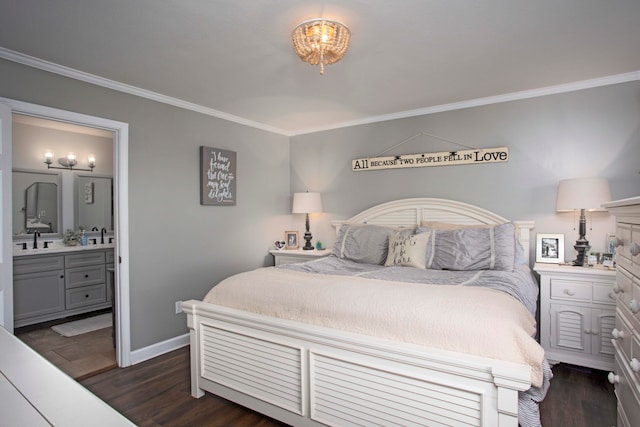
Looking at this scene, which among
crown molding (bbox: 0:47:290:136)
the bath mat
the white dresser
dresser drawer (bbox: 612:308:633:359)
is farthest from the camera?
the bath mat

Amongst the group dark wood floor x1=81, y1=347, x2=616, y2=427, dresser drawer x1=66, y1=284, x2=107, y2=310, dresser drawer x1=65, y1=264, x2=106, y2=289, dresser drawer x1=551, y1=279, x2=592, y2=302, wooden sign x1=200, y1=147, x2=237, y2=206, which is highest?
wooden sign x1=200, y1=147, x2=237, y2=206

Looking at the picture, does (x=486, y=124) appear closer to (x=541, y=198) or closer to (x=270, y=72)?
(x=541, y=198)

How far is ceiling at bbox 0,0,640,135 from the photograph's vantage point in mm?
1917

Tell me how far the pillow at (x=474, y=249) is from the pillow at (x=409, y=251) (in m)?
0.06

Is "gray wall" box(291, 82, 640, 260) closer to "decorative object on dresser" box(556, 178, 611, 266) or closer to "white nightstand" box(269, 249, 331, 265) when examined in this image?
"decorative object on dresser" box(556, 178, 611, 266)

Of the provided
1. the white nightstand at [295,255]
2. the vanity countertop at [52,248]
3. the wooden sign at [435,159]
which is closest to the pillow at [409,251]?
the wooden sign at [435,159]

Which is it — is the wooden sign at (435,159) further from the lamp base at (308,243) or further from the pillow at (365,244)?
the lamp base at (308,243)

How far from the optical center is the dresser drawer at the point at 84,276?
4.33 metres

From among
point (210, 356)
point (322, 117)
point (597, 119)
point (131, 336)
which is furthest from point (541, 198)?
point (131, 336)

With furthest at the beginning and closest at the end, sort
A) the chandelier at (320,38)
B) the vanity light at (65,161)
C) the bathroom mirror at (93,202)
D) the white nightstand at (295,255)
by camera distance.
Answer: the bathroom mirror at (93,202) → the vanity light at (65,161) → the white nightstand at (295,255) → the chandelier at (320,38)

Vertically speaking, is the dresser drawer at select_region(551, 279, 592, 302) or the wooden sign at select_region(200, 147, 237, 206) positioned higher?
the wooden sign at select_region(200, 147, 237, 206)

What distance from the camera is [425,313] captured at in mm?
1729

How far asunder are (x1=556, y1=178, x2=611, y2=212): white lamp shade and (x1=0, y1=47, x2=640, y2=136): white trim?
86 cm

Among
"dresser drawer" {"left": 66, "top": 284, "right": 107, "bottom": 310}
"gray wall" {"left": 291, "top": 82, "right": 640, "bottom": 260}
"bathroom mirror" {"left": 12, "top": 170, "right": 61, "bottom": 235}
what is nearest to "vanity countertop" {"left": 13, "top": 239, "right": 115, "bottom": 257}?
"bathroom mirror" {"left": 12, "top": 170, "right": 61, "bottom": 235}
